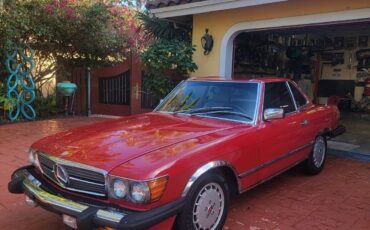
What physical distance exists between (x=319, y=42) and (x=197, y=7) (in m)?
7.48

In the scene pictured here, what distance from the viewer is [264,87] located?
14.7 feet

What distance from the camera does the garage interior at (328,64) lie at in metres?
11.2

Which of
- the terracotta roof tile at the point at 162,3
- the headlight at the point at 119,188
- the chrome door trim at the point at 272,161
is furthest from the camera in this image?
the terracotta roof tile at the point at 162,3

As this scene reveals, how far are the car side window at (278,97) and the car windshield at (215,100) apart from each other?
223 millimetres

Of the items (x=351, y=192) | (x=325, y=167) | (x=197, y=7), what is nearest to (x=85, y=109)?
(x=197, y=7)

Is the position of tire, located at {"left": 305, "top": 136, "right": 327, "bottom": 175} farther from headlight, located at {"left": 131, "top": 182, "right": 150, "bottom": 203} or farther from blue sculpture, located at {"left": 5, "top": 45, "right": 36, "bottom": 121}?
blue sculpture, located at {"left": 5, "top": 45, "right": 36, "bottom": 121}

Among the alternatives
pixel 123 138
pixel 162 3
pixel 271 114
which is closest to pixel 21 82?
pixel 162 3

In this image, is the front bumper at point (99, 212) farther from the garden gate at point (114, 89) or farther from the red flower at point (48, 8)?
the garden gate at point (114, 89)

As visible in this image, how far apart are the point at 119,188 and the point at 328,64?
42.4ft

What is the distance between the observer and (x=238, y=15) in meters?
7.77

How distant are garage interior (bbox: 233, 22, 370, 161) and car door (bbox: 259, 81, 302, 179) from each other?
5541 mm

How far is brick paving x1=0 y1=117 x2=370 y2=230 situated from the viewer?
3.86 m

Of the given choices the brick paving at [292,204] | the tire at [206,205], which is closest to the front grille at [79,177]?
the tire at [206,205]

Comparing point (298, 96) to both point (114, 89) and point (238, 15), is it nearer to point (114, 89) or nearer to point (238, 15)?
point (238, 15)
